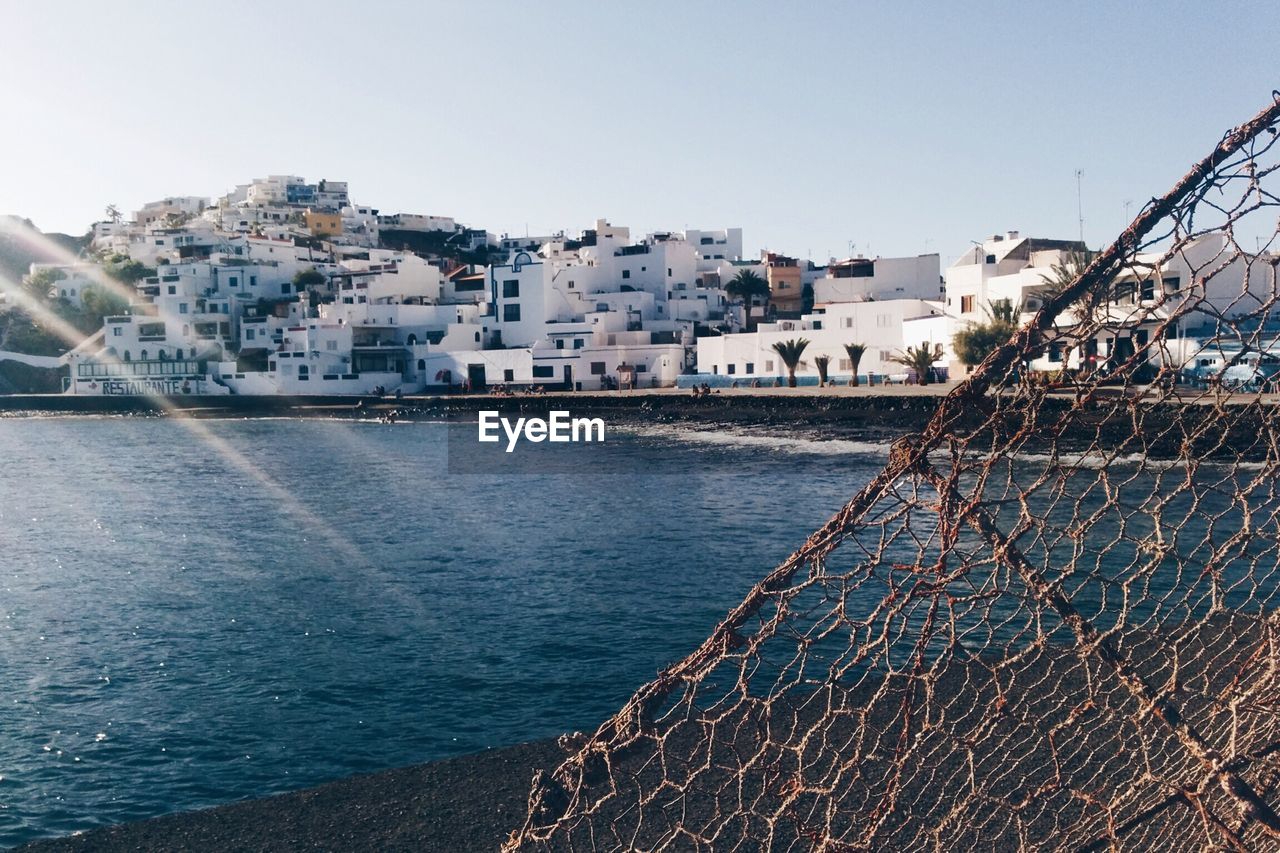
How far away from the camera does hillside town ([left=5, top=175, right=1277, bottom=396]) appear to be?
49.3 metres

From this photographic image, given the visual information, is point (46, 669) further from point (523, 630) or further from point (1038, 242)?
point (1038, 242)

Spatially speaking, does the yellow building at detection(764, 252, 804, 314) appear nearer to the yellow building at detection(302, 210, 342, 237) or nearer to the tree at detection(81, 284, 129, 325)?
the tree at detection(81, 284, 129, 325)

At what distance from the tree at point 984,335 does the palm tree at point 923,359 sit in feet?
11.6

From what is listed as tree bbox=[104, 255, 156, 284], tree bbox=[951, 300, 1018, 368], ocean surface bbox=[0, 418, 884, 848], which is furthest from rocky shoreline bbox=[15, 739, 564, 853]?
tree bbox=[104, 255, 156, 284]

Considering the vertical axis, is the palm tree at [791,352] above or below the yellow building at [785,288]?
below

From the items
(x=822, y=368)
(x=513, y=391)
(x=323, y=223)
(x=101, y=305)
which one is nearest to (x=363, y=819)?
(x=822, y=368)

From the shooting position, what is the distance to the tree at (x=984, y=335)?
38.7 metres

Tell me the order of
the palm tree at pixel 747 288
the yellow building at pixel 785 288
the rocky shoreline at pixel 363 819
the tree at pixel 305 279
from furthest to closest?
1. the tree at pixel 305 279
2. the yellow building at pixel 785 288
3. the palm tree at pixel 747 288
4. the rocky shoreline at pixel 363 819

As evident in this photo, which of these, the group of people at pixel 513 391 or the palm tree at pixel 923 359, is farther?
the group of people at pixel 513 391

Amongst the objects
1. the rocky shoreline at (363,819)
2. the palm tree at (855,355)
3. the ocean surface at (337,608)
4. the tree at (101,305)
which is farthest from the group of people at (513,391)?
the rocky shoreline at (363,819)

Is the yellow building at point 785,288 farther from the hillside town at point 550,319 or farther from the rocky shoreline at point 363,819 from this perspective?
the rocky shoreline at point 363,819

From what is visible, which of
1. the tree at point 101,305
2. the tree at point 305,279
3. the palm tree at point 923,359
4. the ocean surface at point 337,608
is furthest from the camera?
the tree at point 101,305

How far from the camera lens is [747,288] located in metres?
63.6

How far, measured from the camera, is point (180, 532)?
23.0 meters
